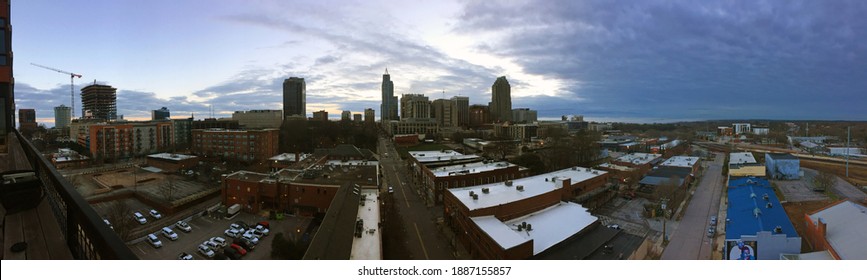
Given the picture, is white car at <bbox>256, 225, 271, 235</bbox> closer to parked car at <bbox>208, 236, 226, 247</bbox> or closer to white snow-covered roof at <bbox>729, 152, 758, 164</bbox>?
parked car at <bbox>208, 236, 226, 247</bbox>

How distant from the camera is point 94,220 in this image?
103 centimetres

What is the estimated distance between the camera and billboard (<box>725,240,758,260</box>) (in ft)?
7.11

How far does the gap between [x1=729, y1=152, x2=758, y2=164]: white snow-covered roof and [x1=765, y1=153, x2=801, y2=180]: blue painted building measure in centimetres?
66

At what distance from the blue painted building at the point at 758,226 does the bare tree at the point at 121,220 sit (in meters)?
7.63

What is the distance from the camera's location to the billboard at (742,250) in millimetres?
2166

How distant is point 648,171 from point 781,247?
6371 mm

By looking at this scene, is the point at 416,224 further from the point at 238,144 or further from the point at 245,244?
the point at 238,144

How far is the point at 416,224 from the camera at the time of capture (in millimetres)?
5863

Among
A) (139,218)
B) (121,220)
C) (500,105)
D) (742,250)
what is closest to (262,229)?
(121,220)

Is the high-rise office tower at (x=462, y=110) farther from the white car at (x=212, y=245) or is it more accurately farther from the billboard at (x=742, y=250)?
the billboard at (x=742, y=250)

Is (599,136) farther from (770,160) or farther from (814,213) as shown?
(814,213)

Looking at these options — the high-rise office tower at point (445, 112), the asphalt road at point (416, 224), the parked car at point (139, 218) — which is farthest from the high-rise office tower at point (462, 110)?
the parked car at point (139, 218)
